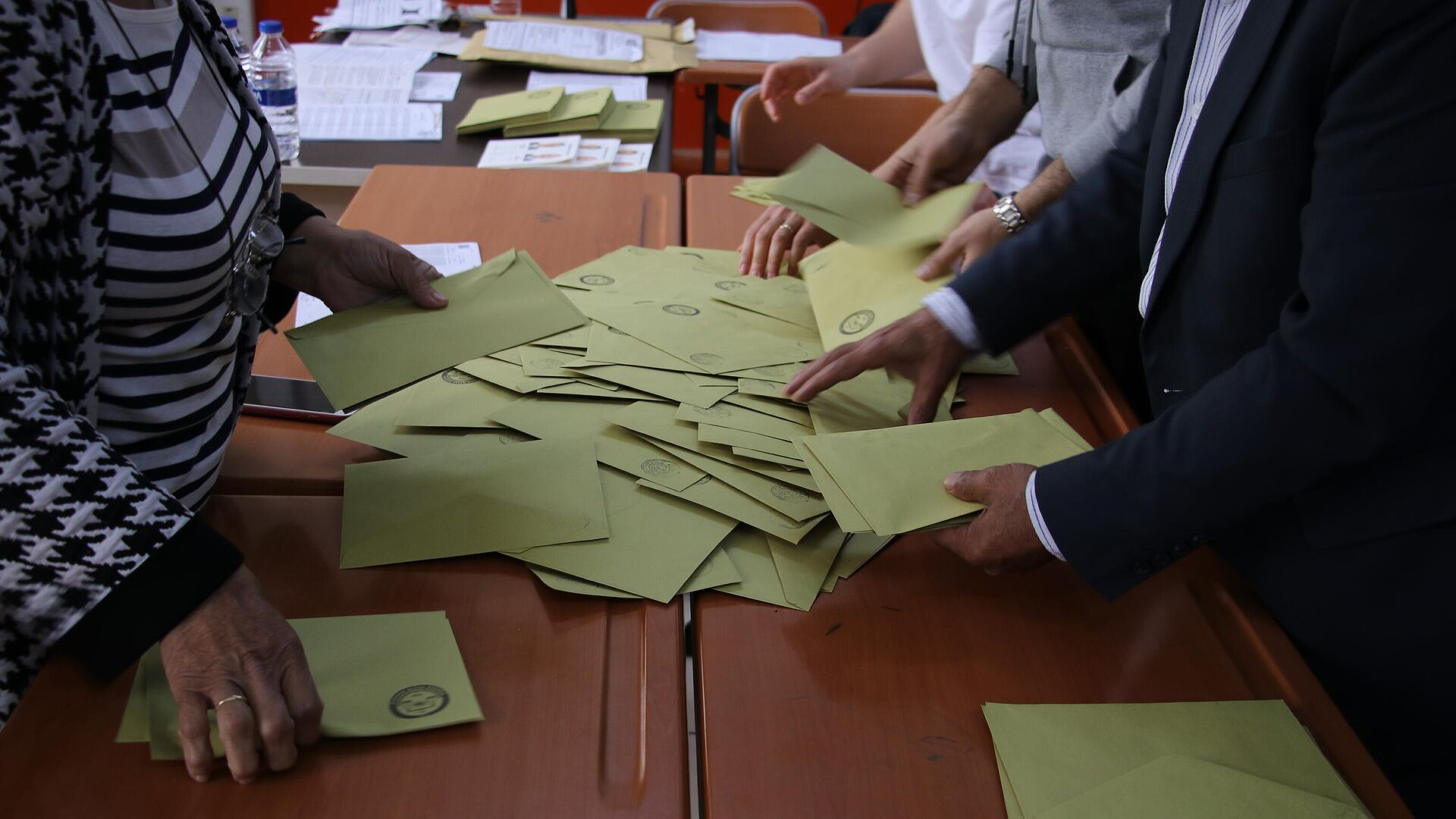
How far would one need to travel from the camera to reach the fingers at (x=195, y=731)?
2.27ft

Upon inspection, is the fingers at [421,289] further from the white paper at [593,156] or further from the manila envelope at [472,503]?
the white paper at [593,156]

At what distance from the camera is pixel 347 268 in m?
1.20

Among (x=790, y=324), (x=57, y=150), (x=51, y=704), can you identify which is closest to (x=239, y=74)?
(x=57, y=150)

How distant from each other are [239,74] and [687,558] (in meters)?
0.63

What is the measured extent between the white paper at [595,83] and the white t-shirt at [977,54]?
0.73 meters

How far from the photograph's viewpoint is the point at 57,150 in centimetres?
69

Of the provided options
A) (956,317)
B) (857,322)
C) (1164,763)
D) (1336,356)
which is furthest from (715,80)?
(1164,763)

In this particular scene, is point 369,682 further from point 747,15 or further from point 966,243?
point 747,15

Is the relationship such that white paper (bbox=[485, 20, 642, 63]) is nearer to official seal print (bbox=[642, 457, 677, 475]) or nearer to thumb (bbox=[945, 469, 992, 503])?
official seal print (bbox=[642, 457, 677, 475])

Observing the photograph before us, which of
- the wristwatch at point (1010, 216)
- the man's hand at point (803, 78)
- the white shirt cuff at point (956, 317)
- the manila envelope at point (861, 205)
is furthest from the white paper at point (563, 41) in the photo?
the white shirt cuff at point (956, 317)

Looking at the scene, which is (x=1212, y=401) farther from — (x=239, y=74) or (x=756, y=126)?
(x=756, y=126)

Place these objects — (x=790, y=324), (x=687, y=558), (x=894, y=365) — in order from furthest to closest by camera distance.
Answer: (x=790, y=324)
(x=894, y=365)
(x=687, y=558)

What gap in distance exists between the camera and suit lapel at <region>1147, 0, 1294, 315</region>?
2.95 feet

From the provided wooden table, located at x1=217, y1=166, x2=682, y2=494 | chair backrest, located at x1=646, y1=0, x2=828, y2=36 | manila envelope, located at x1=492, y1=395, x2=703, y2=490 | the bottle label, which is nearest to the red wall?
chair backrest, located at x1=646, y1=0, x2=828, y2=36
